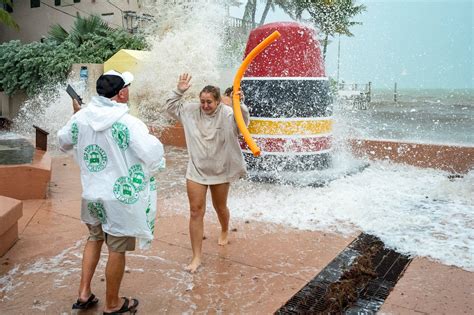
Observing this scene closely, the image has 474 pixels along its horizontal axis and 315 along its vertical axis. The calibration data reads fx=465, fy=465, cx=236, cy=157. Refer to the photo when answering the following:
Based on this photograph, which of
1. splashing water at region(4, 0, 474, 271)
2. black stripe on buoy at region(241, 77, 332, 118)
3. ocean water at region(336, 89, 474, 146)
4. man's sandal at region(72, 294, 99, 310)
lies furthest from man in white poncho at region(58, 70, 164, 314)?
ocean water at region(336, 89, 474, 146)

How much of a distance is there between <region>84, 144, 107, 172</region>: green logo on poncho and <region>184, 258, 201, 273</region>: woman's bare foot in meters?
1.44

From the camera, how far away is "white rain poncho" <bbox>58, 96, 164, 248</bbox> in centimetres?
289

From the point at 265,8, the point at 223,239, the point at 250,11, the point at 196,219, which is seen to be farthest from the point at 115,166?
the point at 265,8

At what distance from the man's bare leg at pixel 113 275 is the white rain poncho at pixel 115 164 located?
0.17 meters

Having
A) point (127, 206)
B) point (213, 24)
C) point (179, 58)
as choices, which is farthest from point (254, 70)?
point (213, 24)

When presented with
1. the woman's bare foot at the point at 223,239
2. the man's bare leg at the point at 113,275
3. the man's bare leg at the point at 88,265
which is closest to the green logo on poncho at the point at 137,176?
the man's bare leg at the point at 113,275

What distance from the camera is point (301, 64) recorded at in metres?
7.09

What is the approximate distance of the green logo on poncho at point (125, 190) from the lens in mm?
2883

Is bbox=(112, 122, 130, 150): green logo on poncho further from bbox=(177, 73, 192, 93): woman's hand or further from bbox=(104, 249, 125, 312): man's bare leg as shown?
bbox=(177, 73, 192, 93): woman's hand

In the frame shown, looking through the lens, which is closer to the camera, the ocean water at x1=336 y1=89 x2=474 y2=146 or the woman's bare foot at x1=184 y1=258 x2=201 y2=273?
the woman's bare foot at x1=184 y1=258 x2=201 y2=273

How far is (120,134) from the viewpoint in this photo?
2893mm

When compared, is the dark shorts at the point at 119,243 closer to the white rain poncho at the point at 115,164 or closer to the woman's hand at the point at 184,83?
the white rain poncho at the point at 115,164

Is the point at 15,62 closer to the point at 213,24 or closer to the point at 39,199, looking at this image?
the point at 213,24

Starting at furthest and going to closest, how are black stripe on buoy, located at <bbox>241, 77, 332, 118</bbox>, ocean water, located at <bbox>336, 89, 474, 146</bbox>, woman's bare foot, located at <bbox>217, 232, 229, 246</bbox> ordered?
ocean water, located at <bbox>336, 89, 474, 146</bbox> → black stripe on buoy, located at <bbox>241, 77, 332, 118</bbox> → woman's bare foot, located at <bbox>217, 232, 229, 246</bbox>
